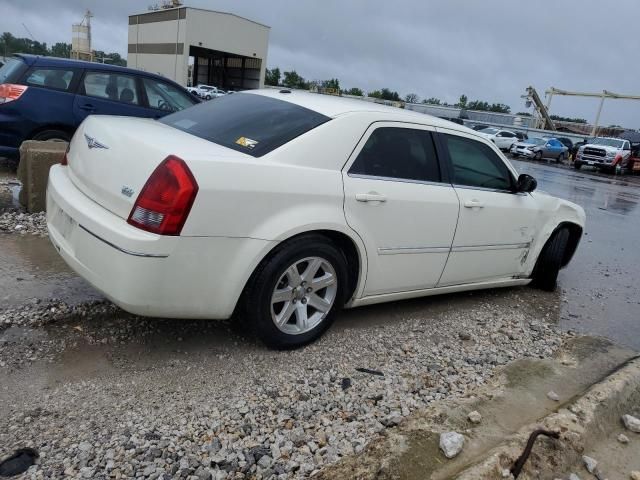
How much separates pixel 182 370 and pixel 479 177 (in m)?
2.85

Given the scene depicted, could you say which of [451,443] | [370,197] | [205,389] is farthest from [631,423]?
[205,389]

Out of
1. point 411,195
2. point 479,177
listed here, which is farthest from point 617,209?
point 411,195

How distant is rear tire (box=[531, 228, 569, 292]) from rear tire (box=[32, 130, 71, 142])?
20.0 feet

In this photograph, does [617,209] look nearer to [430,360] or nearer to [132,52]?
[430,360]

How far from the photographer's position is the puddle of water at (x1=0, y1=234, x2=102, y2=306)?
3951 millimetres

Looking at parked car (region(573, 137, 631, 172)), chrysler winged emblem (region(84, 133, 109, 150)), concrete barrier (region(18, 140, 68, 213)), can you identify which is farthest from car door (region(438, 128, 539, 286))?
parked car (region(573, 137, 631, 172))

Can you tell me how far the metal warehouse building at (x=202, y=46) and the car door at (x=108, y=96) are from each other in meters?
61.5

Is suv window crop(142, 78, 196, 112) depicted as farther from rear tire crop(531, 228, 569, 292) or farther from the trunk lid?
rear tire crop(531, 228, 569, 292)

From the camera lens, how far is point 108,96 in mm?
7801

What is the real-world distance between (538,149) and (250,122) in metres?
34.6

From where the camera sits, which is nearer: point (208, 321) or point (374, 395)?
point (374, 395)

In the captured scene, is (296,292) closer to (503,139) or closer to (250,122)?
(250,122)

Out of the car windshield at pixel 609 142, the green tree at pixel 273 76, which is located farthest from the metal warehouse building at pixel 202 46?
the car windshield at pixel 609 142

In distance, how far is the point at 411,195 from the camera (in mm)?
3914
